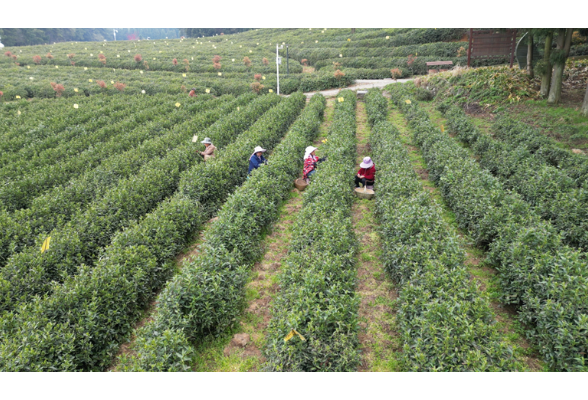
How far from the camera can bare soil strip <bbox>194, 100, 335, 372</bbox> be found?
554cm

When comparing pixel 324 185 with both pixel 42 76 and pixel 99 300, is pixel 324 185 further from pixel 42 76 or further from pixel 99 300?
pixel 42 76

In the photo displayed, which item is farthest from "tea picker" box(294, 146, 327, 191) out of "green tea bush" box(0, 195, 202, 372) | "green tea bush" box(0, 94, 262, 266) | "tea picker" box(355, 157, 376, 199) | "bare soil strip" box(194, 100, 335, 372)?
"green tea bush" box(0, 195, 202, 372)

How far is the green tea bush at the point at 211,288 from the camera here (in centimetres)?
484

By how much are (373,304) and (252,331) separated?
2.48 metres

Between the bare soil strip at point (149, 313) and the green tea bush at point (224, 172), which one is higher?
the green tea bush at point (224, 172)

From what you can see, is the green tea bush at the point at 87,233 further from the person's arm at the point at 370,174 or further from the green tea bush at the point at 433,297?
the green tea bush at the point at 433,297

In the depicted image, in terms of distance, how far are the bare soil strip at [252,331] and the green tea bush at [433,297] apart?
2458mm

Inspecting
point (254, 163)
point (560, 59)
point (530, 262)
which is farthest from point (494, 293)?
point (560, 59)

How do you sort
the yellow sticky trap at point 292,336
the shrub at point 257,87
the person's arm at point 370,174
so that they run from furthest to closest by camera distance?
the shrub at point 257,87 → the person's arm at point 370,174 → the yellow sticky trap at point 292,336

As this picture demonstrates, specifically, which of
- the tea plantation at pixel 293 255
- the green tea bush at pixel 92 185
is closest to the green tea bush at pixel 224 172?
the tea plantation at pixel 293 255

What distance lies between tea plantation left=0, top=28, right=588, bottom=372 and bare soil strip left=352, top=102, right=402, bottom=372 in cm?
4

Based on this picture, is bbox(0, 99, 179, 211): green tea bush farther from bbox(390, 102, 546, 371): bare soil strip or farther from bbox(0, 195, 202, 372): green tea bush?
bbox(390, 102, 546, 371): bare soil strip

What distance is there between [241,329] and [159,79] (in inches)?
1226

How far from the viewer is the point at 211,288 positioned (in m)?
5.96
